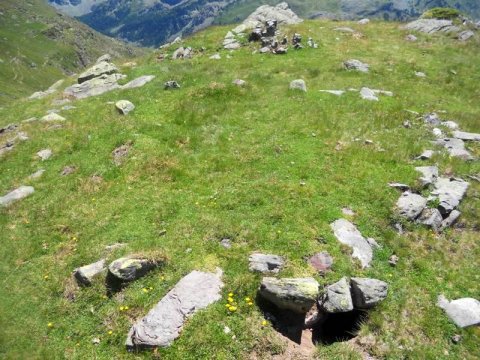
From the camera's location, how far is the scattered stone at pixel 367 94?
106 feet

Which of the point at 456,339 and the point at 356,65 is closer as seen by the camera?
the point at 456,339

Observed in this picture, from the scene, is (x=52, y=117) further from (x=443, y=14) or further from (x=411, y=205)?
(x=443, y=14)

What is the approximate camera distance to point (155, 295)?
52.5ft

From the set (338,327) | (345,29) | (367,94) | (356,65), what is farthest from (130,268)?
(345,29)

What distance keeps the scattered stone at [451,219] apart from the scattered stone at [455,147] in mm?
5940

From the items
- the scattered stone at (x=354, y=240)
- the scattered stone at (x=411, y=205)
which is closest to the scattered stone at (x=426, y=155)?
the scattered stone at (x=411, y=205)

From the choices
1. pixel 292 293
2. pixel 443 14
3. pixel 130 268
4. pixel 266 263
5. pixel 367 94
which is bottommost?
pixel 443 14

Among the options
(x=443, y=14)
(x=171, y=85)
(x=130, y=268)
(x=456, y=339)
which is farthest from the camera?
(x=443, y=14)

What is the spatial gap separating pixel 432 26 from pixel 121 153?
44.8 metres

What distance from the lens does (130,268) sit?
16641 mm

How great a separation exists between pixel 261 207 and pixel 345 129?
34.5ft

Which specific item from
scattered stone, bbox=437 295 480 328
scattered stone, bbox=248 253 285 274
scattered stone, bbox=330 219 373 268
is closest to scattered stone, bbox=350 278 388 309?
scattered stone, bbox=330 219 373 268

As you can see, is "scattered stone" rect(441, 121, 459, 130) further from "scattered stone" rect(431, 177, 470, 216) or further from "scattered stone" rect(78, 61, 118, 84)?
"scattered stone" rect(78, 61, 118, 84)

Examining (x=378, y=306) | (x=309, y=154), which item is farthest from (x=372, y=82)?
(x=378, y=306)
